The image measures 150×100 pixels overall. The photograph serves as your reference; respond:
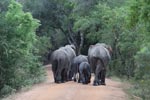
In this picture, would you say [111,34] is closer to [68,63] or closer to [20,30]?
[68,63]

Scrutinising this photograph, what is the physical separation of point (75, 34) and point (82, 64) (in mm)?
24286

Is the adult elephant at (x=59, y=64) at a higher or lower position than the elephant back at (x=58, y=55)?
lower

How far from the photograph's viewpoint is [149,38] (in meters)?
17.1

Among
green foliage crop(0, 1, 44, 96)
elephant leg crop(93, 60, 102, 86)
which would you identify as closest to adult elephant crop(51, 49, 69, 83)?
green foliage crop(0, 1, 44, 96)

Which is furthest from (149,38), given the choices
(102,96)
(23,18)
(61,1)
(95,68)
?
(61,1)

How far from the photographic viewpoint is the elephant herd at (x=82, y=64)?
2234cm

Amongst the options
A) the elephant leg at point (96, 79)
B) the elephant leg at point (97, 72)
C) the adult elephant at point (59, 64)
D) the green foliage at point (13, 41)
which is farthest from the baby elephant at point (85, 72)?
the green foliage at point (13, 41)

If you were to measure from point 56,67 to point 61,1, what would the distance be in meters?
22.6

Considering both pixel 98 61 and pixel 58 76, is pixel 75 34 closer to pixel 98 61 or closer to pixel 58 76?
pixel 58 76

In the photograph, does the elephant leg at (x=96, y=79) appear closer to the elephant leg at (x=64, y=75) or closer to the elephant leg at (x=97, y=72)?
the elephant leg at (x=97, y=72)

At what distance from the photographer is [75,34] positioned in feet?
154

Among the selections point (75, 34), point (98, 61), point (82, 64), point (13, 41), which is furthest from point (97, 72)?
point (75, 34)

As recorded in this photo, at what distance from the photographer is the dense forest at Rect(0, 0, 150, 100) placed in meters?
18.8

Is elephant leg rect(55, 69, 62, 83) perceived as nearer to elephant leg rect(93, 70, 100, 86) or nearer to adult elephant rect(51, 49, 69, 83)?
adult elephant rect(51, 49, 69, 83)
